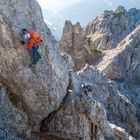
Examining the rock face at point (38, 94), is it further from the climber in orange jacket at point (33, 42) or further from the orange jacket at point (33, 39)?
the orange jacket at point (33, 39)

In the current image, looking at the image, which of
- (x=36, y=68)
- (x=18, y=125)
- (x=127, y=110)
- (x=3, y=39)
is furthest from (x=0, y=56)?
(x=127, y=110)

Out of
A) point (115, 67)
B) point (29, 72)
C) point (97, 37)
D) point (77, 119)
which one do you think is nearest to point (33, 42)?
point (29, 72)

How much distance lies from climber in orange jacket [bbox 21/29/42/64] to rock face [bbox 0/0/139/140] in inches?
23.5

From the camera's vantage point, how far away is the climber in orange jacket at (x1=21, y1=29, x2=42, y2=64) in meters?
35.6

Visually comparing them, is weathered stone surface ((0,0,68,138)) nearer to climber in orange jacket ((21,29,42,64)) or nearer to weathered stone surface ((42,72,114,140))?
climber in orange jacket ((21,29,42,64))

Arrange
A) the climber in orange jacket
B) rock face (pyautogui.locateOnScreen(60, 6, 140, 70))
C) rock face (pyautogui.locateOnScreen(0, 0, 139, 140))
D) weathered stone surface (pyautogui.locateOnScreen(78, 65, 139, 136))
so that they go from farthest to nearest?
rock face (pyautogui.locateOnScreen(60, 6, 140, 70))
weathered stone surface (pyautogui.locateOnScreen(78, 65, 139, 136))
rock face (pyautogui.locateOnScreen(0, 0, 139, 140))
the climber in orange jacket

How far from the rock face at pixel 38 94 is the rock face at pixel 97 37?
69.5m

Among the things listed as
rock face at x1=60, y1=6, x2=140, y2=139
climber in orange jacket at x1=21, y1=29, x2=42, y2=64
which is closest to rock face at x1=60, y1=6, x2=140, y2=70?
rock face at x1=60, y1=6, x2=140, y2=139

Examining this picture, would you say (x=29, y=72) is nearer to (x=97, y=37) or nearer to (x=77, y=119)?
(x=77, y=119)

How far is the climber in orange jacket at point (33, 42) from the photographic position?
35562 mm

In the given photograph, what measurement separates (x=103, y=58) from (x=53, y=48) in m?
72.8

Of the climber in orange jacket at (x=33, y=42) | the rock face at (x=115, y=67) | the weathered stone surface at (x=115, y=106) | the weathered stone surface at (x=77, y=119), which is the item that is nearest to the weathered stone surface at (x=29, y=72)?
the climber in orange jacket at (x=33, y=42)

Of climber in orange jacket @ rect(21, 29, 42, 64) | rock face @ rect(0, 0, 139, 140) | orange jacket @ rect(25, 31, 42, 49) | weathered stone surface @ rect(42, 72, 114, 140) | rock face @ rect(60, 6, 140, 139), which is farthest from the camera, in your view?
rock face @ rect(60, 6, 140, 139)

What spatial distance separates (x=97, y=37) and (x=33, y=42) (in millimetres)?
113977
